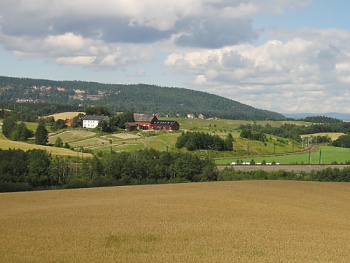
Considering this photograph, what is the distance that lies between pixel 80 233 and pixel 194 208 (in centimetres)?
1253

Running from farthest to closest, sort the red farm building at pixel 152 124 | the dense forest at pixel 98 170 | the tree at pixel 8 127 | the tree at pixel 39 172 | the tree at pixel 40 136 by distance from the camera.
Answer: the red farm building at pixel 152 124
the tree at pixel 8 127
the tree at pixel 40 136
the tree at pixel 39 172
the dense forest at pixel 98 170

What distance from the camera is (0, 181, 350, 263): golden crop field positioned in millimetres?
25219

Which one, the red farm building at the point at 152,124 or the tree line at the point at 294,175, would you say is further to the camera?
the red farm building at the point at 152,124

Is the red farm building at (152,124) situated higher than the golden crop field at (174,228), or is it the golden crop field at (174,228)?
the red farm building at (152,124)

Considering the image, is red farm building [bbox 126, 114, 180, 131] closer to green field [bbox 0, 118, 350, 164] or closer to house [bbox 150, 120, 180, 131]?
house [bbox 150, 120, 180, 131]

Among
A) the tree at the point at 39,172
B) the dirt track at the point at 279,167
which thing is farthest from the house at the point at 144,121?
the tree at the point at 39,172

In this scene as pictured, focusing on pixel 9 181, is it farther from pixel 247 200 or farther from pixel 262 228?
pixel 262 228

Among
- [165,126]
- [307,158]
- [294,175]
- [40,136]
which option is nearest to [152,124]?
[165,126]

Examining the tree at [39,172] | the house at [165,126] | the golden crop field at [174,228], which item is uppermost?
the house at [165,126]

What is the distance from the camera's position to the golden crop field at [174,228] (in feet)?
82.7

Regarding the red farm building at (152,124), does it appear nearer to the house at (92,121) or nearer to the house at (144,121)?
the house at (144,121)

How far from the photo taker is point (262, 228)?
3203 centimetres

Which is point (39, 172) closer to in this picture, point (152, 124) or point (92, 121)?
point (92, 121)

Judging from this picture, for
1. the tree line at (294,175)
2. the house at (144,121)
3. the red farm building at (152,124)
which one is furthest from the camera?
the house at (144,121)
